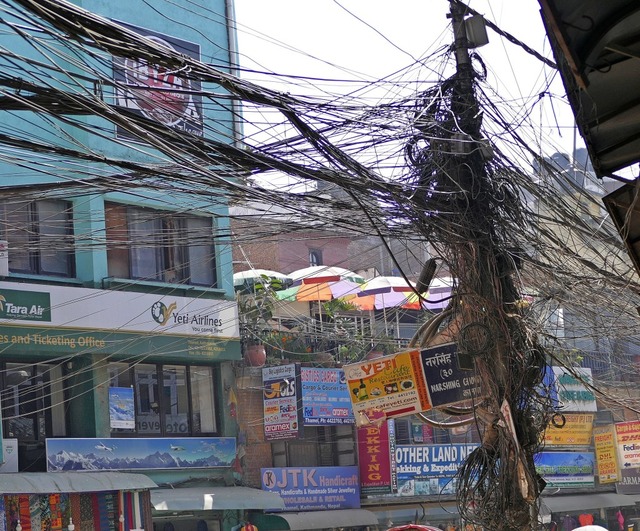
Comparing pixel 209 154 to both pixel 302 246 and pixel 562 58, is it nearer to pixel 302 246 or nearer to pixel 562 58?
pixel 562 58

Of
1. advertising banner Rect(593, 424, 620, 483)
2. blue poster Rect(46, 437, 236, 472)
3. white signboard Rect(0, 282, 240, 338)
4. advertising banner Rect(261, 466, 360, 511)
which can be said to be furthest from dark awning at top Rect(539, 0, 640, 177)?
advertising banner Rect(593, 424, 620, 483)

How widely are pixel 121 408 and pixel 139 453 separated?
3.12 feet

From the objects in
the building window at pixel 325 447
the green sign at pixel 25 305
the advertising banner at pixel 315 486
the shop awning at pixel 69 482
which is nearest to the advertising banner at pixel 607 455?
the building window at pixel 325 447

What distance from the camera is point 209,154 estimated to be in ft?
27.3

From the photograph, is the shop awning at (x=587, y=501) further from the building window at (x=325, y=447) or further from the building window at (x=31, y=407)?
the building window at (x=31, y=407)

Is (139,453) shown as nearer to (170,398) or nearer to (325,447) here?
(170,398)

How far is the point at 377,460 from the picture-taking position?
82.3 ft

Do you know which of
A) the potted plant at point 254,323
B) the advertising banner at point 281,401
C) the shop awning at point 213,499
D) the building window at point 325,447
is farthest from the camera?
the building window at point 325,447

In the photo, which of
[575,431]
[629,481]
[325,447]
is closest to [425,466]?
[325,447]

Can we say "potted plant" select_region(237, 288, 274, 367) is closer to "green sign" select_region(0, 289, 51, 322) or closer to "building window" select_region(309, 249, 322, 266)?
"green sign" select_region(0, 289, 51, 322)

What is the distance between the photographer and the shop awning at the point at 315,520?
22500mm

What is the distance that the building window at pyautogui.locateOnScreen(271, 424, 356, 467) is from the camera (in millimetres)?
25281

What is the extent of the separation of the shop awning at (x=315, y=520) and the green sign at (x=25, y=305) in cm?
701

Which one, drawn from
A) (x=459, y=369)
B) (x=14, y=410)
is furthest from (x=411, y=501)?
(x=459, y=369)
